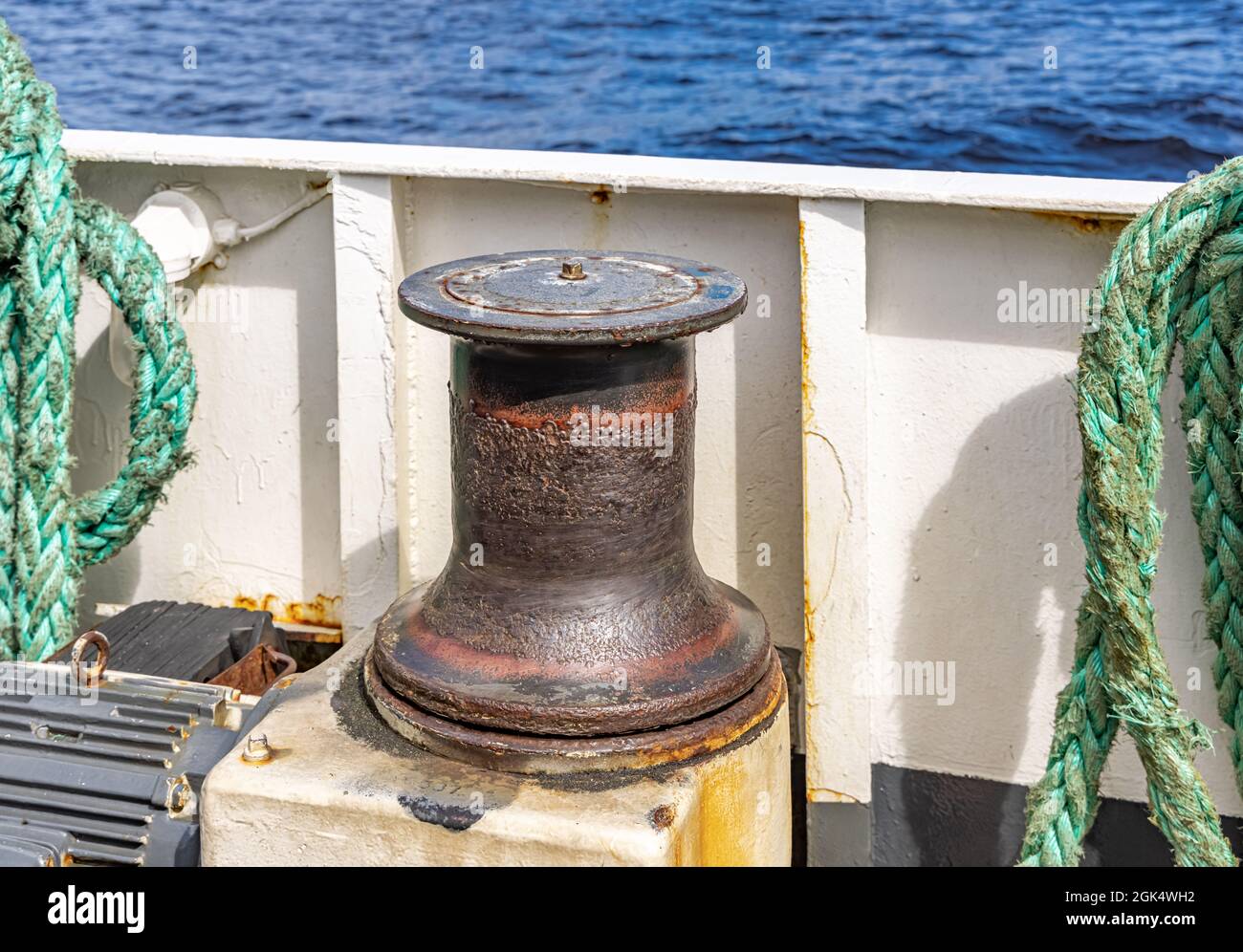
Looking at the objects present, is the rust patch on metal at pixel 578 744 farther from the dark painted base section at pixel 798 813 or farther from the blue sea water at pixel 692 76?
the blue sea water at pixel 692 76

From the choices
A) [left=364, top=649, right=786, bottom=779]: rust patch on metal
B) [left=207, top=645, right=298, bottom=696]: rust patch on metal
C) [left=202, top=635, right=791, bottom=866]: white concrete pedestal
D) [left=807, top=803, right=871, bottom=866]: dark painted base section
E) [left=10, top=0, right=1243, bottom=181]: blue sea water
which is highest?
[left=10, top=0, right=1243, bottom=181]: blue sea water

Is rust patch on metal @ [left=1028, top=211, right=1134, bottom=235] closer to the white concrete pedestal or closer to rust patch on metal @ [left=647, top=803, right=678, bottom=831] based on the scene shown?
the white concrete pedestal

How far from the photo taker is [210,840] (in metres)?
2.28

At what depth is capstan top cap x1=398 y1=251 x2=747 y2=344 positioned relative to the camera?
216 cm

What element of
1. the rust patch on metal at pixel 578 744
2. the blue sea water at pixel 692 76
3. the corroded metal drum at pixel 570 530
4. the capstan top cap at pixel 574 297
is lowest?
the rust patch on metal at pixel 578 744

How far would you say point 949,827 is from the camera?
310 cm

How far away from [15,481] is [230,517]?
1.67ft

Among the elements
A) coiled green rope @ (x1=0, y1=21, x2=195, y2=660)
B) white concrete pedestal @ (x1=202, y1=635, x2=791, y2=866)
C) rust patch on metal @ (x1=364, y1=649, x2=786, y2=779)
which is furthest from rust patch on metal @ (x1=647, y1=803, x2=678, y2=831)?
coiled green rope @ (x1=0, y1=21, x2=195, y2=660)

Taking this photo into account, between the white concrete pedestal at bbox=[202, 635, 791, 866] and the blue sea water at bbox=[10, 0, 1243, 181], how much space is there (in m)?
3.69

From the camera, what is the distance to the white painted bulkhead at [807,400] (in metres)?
2.82

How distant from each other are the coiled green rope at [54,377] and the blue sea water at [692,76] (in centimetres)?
244

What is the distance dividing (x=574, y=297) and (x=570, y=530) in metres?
0.37

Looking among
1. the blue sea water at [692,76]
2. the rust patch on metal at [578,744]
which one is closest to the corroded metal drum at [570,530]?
the rust patch on metal at [578,744]
